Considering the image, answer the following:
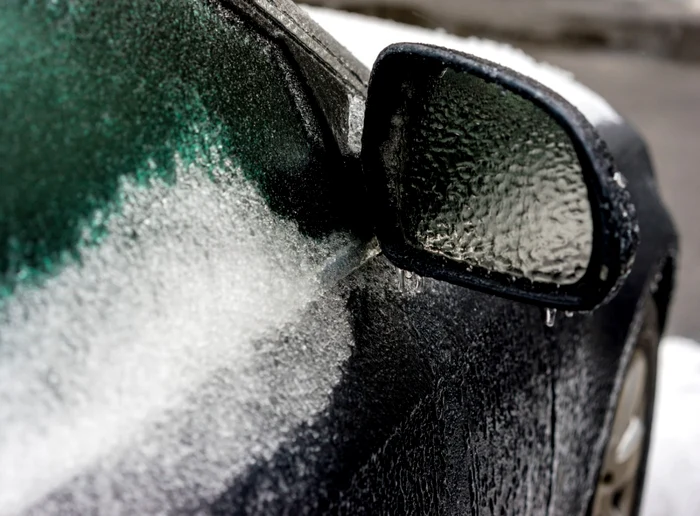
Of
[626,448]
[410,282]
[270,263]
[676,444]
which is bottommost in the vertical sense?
[676,444]

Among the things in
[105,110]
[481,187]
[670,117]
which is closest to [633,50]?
[670,117]

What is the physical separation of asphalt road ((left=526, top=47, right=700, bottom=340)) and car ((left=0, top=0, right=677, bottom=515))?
3.86 metres

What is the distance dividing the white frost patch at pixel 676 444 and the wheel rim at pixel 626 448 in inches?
16.9

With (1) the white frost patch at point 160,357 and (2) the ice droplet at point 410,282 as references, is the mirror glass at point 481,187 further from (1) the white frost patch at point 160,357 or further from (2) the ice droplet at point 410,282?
(1) the white frost patch at point 160,357

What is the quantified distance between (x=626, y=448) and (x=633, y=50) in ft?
33.4

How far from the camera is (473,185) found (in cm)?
128

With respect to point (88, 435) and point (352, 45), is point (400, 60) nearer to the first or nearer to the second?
point (352, 45)

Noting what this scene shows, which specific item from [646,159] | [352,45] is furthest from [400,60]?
[646,159]

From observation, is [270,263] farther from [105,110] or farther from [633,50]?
[633,50]

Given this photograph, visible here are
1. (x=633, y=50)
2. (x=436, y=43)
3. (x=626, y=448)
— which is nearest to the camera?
(x=436, y=43)

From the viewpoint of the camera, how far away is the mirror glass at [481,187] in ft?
4.07

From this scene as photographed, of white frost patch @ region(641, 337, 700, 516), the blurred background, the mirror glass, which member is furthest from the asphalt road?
the mirror glass

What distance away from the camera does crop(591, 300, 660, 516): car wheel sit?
240 cm

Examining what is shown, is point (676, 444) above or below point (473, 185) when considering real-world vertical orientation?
below
